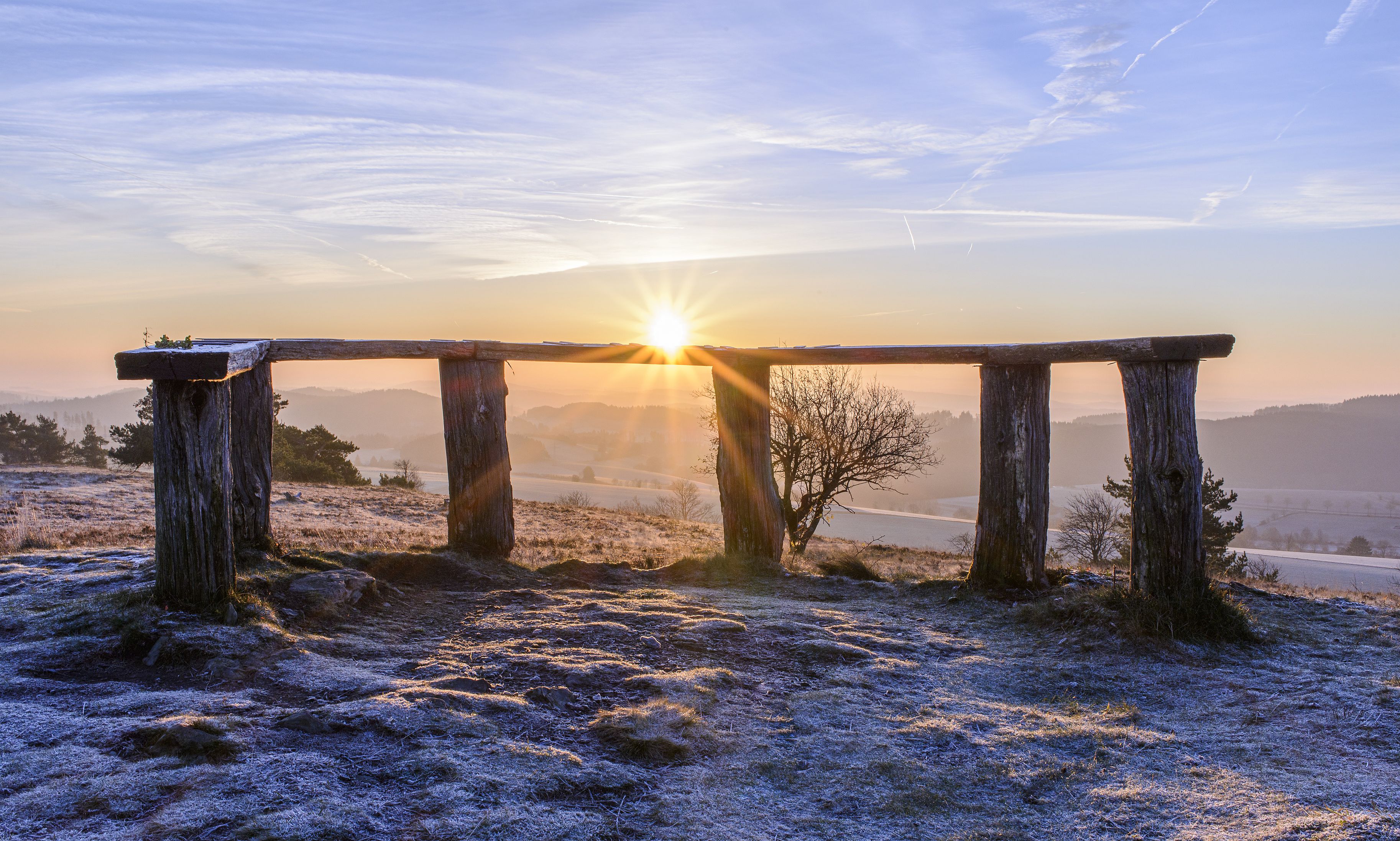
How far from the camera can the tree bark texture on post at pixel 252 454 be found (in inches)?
287

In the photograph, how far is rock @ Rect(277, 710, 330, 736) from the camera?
152 inches

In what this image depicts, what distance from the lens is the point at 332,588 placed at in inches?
251

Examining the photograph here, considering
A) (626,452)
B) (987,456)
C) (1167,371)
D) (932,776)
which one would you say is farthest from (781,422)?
(626,452)

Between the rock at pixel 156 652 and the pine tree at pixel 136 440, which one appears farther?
the pine tree at pixel 136 440

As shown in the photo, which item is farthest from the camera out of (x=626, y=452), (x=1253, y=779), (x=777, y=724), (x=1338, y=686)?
(x=626, y=452)

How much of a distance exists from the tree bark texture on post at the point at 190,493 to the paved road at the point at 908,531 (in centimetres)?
2463

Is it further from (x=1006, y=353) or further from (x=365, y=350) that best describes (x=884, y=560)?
(x=365, y=350)

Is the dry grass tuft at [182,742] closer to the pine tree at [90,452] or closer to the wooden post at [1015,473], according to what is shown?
the wooden post at [1015,473]

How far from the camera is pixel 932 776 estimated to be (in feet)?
12.6

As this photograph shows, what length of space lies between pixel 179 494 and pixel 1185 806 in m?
6.20

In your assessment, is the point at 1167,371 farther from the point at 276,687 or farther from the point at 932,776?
the point at 276,687

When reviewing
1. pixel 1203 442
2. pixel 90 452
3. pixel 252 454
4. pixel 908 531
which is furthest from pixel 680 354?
pixel 1203 442

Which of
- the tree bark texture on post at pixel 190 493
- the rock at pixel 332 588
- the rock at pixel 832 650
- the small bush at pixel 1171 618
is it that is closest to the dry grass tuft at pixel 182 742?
the tree bark texture on post at pixel 190 493

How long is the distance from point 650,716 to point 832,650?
1.92 m
